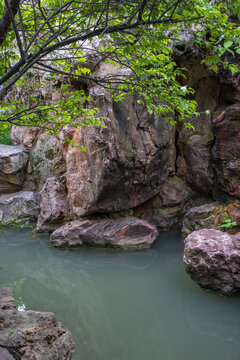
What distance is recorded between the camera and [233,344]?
411cm

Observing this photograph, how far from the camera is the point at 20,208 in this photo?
11.5 metres

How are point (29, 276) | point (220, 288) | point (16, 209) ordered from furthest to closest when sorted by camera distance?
point (16, 209) → point (29, 276) → point (220, 288)

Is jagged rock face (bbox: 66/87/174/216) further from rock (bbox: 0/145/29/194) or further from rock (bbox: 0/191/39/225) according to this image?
rock (bbox: 0/145/29/194)

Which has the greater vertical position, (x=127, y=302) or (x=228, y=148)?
(x=228, y=148)

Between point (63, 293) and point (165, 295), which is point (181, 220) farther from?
point (63, 293)

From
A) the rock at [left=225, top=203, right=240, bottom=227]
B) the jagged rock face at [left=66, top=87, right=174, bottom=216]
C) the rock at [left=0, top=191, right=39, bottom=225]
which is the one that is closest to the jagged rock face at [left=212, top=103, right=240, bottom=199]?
the rock at [left=225, top=203, right=240, bottom=227]

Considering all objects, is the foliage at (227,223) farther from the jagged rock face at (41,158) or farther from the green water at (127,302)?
the jagged rock face at (41,158)

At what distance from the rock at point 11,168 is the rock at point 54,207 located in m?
2.55

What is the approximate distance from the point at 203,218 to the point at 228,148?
2418 mm

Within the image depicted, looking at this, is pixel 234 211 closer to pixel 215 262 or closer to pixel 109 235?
pixel 215 262

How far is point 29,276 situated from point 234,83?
26.9ft

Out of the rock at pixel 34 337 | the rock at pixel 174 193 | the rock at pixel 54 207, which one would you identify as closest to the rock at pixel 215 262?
the rock at pixel 34 337

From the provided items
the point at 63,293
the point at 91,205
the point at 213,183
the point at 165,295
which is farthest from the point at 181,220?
the point at 63,293

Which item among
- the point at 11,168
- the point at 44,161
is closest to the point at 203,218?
the point at 44,161
